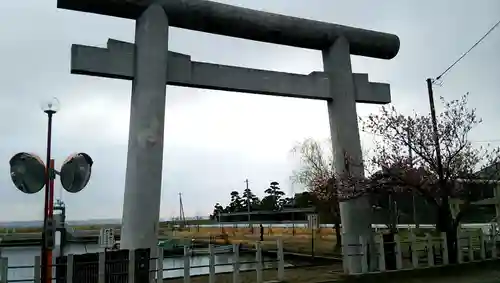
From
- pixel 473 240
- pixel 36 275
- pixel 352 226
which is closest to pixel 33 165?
pixel 36 275

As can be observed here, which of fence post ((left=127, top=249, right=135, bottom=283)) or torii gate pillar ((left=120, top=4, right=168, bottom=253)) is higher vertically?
torii gate pillar ((left=120, top=4, right=168, bottom=253))

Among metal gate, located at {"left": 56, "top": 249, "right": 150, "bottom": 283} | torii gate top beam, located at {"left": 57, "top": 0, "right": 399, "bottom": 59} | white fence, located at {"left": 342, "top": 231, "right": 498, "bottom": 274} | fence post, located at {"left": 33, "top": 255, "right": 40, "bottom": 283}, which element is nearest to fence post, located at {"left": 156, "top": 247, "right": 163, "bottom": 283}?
metal gate, located at {"left": 56, "top": 249, "right": 150, "bottom": 283}

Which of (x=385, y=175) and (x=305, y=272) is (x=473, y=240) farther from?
(x=305, y=272)

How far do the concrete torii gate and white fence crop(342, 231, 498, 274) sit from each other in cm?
19

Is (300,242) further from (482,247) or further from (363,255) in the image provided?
(363,255)

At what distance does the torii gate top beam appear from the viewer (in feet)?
34.8

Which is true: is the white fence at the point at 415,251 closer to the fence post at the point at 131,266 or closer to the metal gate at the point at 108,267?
the metal gate at the point at 108,267

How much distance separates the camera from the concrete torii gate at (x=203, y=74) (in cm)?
1007

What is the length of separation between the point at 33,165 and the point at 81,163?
0.75 meters

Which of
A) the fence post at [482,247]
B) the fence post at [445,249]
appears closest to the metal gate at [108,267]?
the fence post at [445,249]

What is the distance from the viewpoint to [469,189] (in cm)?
1406

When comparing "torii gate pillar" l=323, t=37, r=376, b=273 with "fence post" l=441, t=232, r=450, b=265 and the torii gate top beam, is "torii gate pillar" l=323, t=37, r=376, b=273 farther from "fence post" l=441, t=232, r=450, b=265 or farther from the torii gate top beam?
"fence post" l=441, t=232, r=450, b=265

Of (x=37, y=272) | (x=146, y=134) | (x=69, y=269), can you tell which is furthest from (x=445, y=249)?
(x=37, y=272)

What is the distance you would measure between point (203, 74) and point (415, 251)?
23.7 ft
